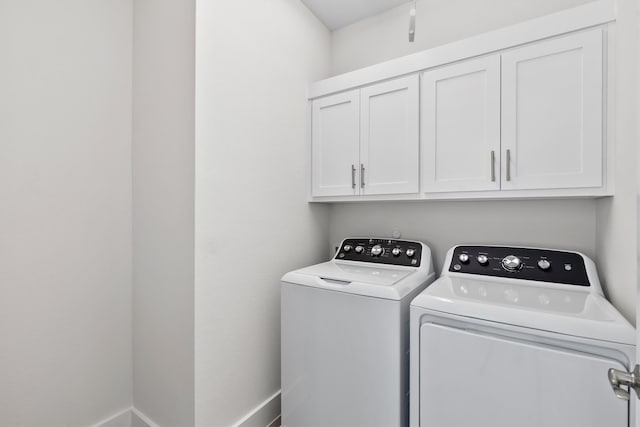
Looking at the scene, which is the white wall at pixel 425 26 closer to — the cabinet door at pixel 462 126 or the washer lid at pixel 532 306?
the cabinet door at pixel 462 126

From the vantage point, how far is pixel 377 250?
187cm

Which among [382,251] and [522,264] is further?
[382,251]

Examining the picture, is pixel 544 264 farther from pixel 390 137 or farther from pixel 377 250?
pixel 390 137

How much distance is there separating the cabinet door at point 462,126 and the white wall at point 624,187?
420 mm

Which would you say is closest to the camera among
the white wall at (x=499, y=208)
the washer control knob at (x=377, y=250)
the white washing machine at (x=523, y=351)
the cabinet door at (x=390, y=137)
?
the white washing machine at (x=523, y=351)

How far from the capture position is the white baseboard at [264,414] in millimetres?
1561

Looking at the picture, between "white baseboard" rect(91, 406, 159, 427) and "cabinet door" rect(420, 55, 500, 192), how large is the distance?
196 cm

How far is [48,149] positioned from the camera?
1.35 meters

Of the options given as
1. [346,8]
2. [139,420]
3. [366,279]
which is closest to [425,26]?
[346,8]

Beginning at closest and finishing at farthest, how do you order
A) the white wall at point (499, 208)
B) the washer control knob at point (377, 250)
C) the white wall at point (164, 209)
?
the white wall at point (499, 208) < the white wall at point (164, 209) < the washer control knob at point (377, 250)

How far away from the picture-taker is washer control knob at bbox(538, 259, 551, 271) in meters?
1.41

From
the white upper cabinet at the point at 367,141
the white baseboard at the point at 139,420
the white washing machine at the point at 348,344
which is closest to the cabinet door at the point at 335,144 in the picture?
the white upper cabinet at the point at 367,141

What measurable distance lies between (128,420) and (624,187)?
2603mm

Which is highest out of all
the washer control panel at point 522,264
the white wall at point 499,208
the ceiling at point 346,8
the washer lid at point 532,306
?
the ceiling at point 346,8
